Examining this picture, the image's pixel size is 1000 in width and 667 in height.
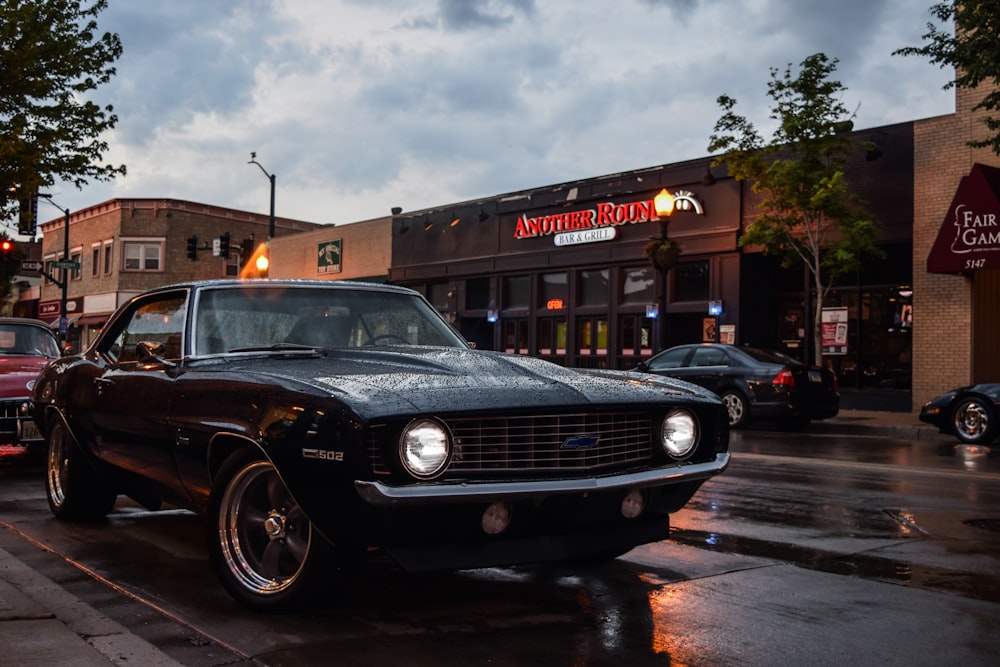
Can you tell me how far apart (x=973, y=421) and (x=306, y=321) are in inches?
470

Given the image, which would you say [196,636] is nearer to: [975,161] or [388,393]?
[388,393]

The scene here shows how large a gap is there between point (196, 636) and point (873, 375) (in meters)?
20.8

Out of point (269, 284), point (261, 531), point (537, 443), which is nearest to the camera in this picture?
point (537, 443)

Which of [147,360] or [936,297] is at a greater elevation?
[936,297]

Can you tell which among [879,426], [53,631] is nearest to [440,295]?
[879,426]

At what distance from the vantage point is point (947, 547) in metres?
5.90

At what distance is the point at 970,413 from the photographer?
47.1 ft

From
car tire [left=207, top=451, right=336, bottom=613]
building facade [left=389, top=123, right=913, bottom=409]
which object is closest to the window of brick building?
building facade [left=389, top=123, right=913, bottom=409]

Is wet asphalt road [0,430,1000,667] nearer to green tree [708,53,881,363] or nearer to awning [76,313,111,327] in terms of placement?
green tree [708,53,881,363]

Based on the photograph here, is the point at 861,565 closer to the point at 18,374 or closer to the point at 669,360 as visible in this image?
the point at 18,374

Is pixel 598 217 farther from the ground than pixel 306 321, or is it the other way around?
pixel 598 217

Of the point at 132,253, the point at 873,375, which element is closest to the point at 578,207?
the point at 873,375

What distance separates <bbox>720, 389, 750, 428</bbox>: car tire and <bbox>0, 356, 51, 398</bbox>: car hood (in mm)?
10529

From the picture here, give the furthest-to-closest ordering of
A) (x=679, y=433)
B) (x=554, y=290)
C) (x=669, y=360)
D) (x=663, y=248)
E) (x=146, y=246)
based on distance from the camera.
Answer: (x=146, y=246)
(x=554, y=290)
(x=663, y=248)
(x=669, y=360)
(x=679, y=433)
